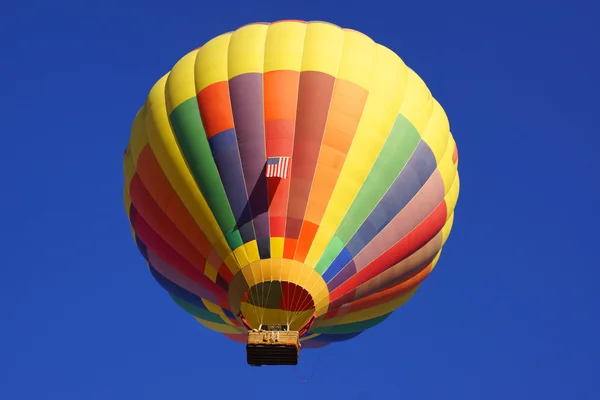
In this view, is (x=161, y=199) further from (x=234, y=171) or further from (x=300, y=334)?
(x=300, y=334)

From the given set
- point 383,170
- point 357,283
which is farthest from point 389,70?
point 357,283

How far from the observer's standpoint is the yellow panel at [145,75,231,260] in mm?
27062

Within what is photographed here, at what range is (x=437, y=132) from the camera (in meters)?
29.1

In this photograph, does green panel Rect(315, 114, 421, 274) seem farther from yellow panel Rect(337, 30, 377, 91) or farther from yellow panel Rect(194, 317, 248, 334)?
yellow panel Rect(194, 317, 248, 334)

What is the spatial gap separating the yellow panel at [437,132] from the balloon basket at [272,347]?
206 inches

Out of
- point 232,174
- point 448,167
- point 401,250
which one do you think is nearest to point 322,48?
point 232,174

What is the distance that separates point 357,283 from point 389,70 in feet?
14.8

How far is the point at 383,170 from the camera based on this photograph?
2755 cm

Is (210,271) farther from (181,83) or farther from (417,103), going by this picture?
(417,103)

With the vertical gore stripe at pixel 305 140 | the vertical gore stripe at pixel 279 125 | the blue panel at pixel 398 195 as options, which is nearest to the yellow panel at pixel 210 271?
the vertical gore stripe at pixel 279 125

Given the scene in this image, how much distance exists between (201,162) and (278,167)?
158 cm

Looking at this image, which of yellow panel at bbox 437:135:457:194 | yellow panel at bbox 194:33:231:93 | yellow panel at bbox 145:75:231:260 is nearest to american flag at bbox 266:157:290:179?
yellow panel at bbox 145:75:231:260

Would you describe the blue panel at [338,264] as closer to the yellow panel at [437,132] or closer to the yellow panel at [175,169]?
the yellow panel at [175,169]

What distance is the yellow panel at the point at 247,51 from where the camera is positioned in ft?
92.5
